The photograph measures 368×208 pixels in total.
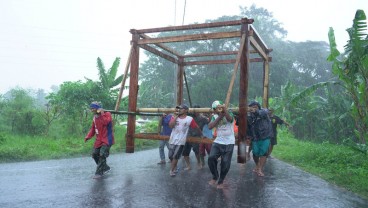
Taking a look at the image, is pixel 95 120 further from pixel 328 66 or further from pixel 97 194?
pixel 328 66

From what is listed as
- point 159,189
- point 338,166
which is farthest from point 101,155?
point 338,166

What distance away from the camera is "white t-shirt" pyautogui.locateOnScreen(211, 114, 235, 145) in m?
5.76

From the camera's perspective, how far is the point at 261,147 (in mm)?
7012

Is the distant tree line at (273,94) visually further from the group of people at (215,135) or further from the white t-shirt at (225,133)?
the white t-shirt at (225,133)

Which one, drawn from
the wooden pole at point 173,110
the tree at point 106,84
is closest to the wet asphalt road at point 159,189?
the wooden pole at point 173,110

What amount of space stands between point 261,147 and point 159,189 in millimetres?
2630

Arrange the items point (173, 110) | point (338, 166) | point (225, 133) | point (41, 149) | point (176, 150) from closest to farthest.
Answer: point (225, 133) < point (173, 110) < point (176, 150) < point (338, 166) < point (41, 149)

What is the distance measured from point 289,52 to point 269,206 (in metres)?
37.8

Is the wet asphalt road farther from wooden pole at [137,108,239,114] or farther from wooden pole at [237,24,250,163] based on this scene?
wooden pole at [137,108,239,114]

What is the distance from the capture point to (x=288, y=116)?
18281mm

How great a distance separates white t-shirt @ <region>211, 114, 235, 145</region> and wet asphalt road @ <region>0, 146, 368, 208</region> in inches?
32.8

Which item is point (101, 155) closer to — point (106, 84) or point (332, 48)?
point (332, 48)

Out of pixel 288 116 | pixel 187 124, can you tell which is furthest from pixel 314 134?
pixel 187 124

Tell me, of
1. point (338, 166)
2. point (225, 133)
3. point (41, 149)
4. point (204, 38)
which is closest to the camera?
point (225, 133)
